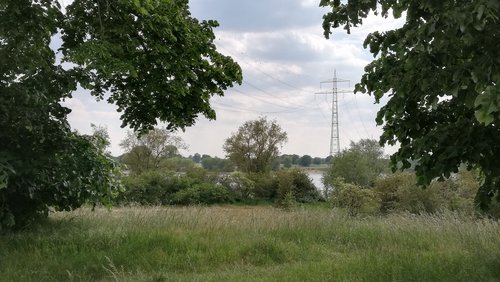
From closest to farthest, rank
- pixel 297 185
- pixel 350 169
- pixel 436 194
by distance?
pixel 436 194
pixel 350 169
pixel 297 185

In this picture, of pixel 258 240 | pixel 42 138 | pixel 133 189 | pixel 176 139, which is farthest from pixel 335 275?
pixel 176 139

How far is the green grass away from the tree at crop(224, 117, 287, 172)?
141 feet

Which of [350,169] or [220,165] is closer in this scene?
[350,169]

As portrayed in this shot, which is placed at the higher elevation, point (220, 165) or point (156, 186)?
point (220, 165)

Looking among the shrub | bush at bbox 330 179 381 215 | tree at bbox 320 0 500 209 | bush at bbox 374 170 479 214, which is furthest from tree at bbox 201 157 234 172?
tree at bbox 320 0 500 209

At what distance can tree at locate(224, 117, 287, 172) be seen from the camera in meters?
55.3

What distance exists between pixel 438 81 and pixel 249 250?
5561 mm

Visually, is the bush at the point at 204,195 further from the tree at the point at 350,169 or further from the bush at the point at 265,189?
the tree at the point at 350,169

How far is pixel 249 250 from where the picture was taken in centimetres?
886

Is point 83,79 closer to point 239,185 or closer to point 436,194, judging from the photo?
point 436,194

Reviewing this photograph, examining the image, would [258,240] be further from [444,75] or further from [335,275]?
[444,75]

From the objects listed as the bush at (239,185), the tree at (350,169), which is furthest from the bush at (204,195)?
the tree at (350,169)

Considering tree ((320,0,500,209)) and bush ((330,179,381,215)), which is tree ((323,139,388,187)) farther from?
tree ((320,0,500,209))

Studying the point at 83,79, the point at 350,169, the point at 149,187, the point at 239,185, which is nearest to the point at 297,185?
the point at 239,185
